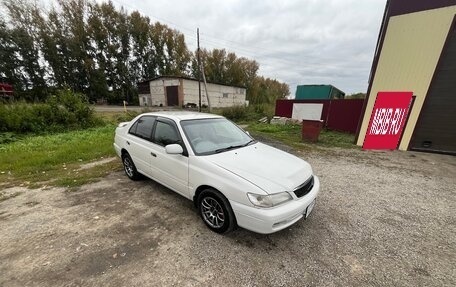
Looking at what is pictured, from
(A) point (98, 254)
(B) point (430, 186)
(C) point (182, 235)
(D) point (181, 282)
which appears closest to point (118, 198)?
(A) point (98, 254)

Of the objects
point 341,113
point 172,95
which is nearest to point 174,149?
point 341,113

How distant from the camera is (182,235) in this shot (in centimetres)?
288

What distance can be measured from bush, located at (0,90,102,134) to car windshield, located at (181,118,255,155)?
33.5 feet

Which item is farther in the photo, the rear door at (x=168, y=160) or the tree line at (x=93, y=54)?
the tree line at (x=93, y=54)

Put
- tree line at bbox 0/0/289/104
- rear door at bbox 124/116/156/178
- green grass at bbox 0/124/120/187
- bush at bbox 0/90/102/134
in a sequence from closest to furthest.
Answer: rear door at bbox 124/116/156/178 → green grass at bbox 0/124/120/187 → bush at bbox 0/90/102/134 → tree line at bbox 0/0/289/104

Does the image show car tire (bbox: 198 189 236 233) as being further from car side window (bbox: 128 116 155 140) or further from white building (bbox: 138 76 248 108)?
white building (bbox: 138 76 248 108)

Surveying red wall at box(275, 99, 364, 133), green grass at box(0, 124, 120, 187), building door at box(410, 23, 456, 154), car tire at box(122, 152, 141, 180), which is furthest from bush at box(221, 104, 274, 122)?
car tire at box(122, 152, 141, 180)

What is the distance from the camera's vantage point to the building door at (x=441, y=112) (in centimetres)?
698

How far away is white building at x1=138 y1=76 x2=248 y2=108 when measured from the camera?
95.3 ft

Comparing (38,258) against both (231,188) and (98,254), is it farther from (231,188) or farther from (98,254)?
(231,188)

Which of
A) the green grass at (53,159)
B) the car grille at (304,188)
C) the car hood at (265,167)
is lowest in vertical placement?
the green grass at (53,159)

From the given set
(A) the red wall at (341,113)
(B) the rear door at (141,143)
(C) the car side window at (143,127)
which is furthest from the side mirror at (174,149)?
(A) the red wall at (341,113)

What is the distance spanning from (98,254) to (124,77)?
42.1 m

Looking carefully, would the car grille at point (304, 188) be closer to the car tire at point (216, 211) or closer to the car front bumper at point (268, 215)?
the car front bumper at point (268, 215)
